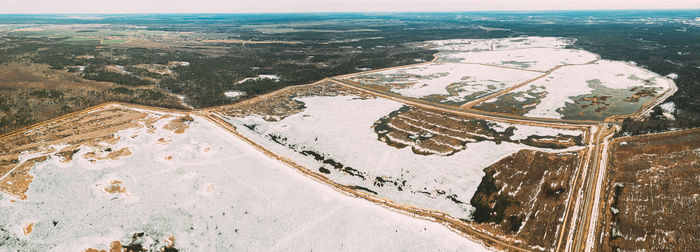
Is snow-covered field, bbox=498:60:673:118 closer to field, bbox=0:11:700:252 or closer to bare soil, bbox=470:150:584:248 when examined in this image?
field, bbox=0:11:700:252

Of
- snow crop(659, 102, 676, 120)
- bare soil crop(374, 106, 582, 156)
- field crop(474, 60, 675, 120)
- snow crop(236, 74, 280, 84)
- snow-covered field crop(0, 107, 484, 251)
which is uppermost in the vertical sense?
snow crop(236, 74, 280, 84)

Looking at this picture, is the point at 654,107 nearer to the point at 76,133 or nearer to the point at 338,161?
the point at 338,161

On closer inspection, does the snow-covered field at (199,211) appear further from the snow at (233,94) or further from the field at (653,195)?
the snow at (233,94)

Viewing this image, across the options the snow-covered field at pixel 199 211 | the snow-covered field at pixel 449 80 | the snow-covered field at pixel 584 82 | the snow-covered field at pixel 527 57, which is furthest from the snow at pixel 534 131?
the snow-covered field at pixel 527 57

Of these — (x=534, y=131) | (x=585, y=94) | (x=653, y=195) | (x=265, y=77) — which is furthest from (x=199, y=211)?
(x=585, y=94)

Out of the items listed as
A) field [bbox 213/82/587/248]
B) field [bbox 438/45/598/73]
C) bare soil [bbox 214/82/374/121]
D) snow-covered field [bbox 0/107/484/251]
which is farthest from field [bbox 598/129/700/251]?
field [bbox 438/45/598/73]

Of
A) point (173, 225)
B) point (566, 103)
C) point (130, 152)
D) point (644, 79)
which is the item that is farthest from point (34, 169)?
point (644, 79)
